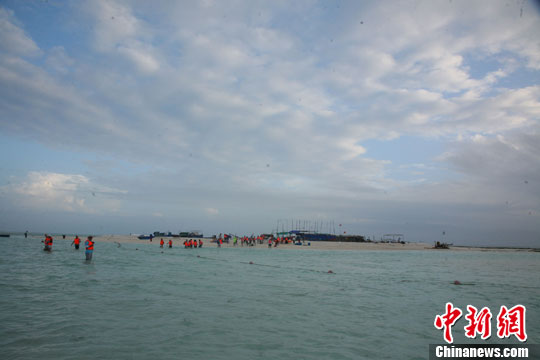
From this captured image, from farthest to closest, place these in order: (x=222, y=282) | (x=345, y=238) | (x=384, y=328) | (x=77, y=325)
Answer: (x=345, y=238) < (x=222, y=282) < (x=384, y=328) < (x=77, y=325)

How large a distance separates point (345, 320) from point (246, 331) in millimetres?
3939

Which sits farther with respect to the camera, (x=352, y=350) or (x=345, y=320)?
(x=345, y=320)

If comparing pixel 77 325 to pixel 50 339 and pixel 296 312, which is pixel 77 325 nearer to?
pixel 50 339

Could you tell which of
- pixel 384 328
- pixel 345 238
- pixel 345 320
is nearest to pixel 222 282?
pixel 345 320

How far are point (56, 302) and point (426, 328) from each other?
13.9 meters

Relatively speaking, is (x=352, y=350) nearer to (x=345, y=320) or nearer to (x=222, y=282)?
(x=345, y=320)

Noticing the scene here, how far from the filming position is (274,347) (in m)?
8.56

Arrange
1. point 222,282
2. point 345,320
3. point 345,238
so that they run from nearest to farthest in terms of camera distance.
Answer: point 345,320
point 222,282
point 345,238

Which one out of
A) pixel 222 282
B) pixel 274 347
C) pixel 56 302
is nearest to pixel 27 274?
pixel 56 302

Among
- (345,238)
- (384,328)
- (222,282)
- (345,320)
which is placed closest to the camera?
(384,328)

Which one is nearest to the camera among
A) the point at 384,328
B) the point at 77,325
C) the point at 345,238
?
the point at 77,325

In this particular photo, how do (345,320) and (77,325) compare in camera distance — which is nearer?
(77,325)

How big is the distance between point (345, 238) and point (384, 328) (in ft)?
458

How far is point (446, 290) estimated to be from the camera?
20297 mm
